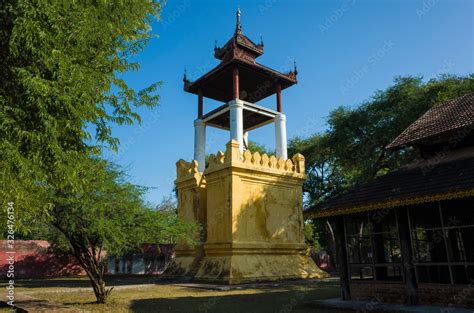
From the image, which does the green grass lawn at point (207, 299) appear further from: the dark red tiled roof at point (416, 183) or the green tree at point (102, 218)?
the dark red tiled roof at point (416, 183)

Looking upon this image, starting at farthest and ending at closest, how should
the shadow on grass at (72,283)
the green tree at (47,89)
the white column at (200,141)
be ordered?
the white column at (200,141), the shadow on grass at (72,283), the green tree at (47,89)

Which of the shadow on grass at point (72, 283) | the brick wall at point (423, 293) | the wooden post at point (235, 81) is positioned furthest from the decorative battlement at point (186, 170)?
the brick wall at point (423, 293)

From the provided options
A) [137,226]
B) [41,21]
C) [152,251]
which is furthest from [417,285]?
[152,251]

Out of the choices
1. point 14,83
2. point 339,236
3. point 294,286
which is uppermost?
point 14,83

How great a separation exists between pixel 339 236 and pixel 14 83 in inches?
357

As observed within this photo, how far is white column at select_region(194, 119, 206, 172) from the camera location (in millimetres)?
23188

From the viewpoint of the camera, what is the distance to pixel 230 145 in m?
17.0

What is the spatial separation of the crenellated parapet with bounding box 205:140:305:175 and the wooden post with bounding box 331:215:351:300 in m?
6.68

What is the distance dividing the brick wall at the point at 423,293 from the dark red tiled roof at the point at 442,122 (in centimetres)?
431

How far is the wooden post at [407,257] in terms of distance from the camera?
9.34 metres

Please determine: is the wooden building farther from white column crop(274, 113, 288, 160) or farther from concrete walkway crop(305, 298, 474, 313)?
white column crop(274, 113, 288, 160)

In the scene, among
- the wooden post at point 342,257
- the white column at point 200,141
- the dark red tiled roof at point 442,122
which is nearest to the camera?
the wooden post at point 342,257

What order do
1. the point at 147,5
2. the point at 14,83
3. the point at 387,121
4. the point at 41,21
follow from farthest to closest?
1. the point at 387,121
2. the point at 147,5
3. the point at 14,83
4. the point at 41,21

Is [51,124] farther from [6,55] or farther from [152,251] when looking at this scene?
[152,251]
